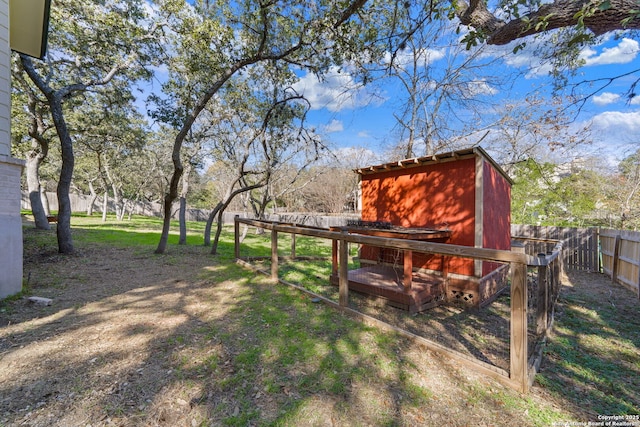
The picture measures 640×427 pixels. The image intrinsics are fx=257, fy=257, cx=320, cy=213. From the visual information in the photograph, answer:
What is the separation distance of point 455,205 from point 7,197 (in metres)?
7.29

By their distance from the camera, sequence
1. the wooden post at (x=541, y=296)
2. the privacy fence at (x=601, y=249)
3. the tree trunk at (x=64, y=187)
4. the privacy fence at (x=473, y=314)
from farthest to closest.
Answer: the tree trunk at (x=64, y=187), the privacy fence at (x=601, y=249), the wooden post at (x=541, y=296), the privacy fence at (x=473, y=314)

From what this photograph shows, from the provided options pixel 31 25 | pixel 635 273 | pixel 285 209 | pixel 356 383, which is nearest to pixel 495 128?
pixel 635 273

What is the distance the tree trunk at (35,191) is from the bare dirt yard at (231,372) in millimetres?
9235

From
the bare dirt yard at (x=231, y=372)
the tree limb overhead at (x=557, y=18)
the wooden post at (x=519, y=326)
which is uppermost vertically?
the tree limb overhead at (x=557, y=18)

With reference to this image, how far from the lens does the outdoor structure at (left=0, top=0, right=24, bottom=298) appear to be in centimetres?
364

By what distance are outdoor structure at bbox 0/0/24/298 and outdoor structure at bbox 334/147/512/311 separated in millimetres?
4983

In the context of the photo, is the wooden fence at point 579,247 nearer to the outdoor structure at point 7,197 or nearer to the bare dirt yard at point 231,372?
the bare dirt yard at point 231,372

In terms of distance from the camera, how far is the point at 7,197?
3664 mm

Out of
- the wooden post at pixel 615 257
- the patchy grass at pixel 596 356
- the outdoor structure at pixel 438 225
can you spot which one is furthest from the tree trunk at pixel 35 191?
the wooden post at pixel 615 257

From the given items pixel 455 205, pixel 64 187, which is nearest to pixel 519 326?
pixel 455 205

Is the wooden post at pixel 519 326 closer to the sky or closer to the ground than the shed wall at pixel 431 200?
closer to the ground

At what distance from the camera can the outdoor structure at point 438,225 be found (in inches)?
185

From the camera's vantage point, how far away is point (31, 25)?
5090mm

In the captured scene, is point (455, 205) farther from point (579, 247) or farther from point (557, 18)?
point (579, 247)
